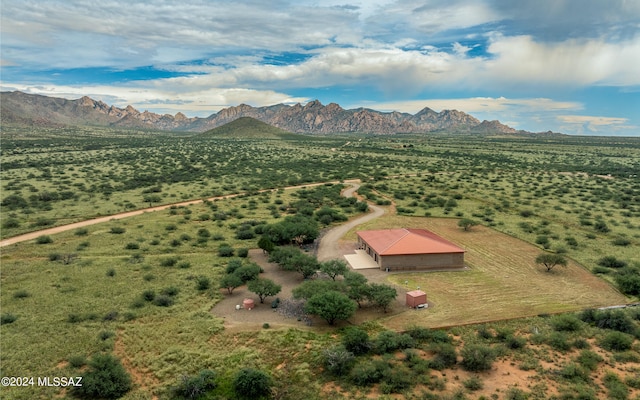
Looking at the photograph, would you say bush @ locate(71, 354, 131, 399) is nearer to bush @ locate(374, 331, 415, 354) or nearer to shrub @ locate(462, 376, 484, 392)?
bush @ locate(374, 331, 415, 354)

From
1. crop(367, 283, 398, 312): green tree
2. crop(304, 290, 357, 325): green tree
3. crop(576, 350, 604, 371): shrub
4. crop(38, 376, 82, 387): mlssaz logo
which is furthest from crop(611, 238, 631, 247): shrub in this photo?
crop(38, 376, 82, 387): mlssaz logo

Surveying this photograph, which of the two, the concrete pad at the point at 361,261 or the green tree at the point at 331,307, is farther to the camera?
the concrete pad at the point at 361,261

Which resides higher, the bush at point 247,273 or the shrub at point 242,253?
the bush at point 247,273

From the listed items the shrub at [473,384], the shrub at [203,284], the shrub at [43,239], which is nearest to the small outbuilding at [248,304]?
the shrub at [203,284]

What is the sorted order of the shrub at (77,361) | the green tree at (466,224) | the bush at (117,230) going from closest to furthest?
the shrub at (77,361) < the bush at (117,230) < the green tree at (466,224)

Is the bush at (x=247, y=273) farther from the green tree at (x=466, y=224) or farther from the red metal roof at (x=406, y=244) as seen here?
the green tree at (x=466, y=224)

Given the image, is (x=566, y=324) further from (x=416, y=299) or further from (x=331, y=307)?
(x=331, y=307)

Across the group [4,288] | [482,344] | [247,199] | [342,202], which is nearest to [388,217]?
[342,202]

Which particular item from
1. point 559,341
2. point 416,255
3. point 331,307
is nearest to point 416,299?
point 331,307

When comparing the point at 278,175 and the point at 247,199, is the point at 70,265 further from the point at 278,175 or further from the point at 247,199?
the point at 278,175
